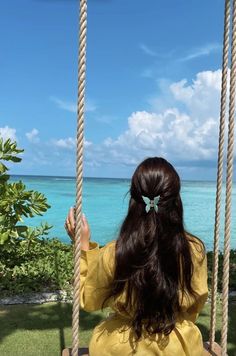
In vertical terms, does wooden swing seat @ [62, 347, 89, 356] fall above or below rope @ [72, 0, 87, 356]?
below

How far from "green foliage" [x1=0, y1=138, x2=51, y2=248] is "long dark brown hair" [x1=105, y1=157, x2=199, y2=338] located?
2946mm

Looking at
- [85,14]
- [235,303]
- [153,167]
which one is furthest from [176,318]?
[235,303]

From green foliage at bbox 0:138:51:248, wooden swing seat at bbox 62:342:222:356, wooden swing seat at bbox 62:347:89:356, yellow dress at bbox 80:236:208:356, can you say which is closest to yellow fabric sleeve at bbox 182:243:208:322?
yellow dress at bbox 80:236:208:356

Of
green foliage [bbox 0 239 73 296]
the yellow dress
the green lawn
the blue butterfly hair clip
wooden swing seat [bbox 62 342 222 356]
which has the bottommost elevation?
the green lawn

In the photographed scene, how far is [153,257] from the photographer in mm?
2066

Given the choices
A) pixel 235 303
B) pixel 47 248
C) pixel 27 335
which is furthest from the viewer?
pixel 47 248

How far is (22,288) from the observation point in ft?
15.9

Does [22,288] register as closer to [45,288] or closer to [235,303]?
[45,288]

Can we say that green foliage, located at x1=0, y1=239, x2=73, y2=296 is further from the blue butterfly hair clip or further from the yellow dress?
the blue butterfly hair clip

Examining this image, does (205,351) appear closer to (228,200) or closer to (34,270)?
(228,200)

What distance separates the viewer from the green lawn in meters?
3.57

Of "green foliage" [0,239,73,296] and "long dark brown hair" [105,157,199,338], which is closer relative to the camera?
"long dark brown hair" [105,157,199,338]

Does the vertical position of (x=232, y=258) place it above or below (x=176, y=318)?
below

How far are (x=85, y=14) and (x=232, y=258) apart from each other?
4.99 m
